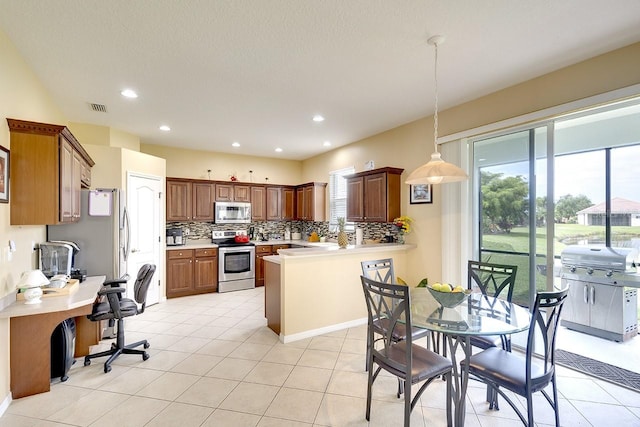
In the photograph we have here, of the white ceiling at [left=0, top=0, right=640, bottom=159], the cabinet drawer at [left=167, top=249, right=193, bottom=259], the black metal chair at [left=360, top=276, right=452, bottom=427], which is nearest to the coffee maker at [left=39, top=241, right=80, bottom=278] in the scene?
the white ceiling at [left=0, top=0, right=640, bottom=159]

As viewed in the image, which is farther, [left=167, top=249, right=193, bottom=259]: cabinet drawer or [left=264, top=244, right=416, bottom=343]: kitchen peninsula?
[left=167, top=249, right=193, bottom=259]: cabinet drawer

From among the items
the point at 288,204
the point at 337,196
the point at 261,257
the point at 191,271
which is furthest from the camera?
the point at 288,204

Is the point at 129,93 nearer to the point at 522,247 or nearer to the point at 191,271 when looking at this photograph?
the point at 191,271

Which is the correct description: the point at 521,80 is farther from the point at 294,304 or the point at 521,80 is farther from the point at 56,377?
the point at 56,377

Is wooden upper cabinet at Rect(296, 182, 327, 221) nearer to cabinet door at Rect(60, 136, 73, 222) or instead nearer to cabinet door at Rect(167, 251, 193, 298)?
cabinet door at Rect(167, 251, 193, 298)

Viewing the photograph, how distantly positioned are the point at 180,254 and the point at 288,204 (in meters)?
2.69

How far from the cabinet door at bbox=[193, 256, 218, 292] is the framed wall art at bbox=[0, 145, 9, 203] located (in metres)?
3.53

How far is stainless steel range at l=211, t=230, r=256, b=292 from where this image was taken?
5996mm

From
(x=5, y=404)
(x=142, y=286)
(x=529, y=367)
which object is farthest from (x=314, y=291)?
(x=5, y=404)

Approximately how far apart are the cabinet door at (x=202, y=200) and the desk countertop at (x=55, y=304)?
3.12 m

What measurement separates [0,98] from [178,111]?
6.37ft

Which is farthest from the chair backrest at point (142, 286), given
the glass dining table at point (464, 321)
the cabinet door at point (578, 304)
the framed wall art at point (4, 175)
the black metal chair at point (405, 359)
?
the cabinet door at point (578, 304)

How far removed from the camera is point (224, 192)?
651 centimetres

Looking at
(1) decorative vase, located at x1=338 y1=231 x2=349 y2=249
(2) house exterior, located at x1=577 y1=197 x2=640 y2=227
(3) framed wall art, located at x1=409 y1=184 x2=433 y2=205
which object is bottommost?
(1) decorative vase, located at x1=338 y1=231 x2=349 y2=249
